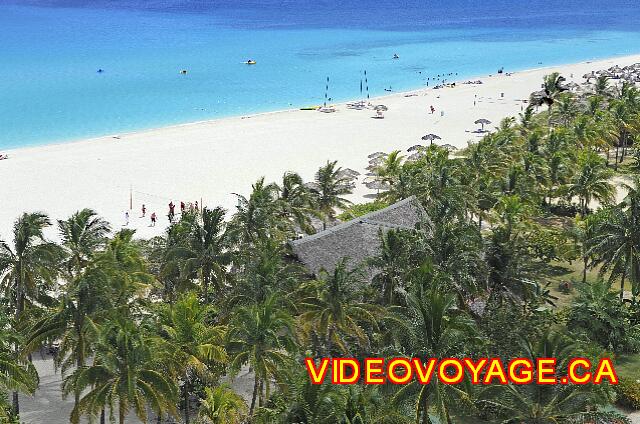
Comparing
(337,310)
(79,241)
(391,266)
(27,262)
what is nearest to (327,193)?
(391,266)

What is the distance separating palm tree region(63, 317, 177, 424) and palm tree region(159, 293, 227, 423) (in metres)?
1.08

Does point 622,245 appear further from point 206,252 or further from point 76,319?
point 76,319

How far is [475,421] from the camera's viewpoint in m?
22.8

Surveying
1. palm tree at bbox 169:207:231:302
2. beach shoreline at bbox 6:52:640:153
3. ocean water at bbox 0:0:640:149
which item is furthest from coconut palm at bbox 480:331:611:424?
ocean water at bbox 0:0:640:149

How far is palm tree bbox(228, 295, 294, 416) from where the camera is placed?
62.8ft

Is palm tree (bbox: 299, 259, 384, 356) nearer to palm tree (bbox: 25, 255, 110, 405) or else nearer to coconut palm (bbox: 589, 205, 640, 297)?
palm tree (bbox: 25, 255, 110, 405)

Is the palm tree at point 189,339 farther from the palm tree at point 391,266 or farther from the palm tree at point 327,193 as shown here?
the palm tree at point 327,193

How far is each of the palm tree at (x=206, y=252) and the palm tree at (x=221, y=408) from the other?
5.84 meters

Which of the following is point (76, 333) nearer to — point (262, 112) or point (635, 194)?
point (635, 194)

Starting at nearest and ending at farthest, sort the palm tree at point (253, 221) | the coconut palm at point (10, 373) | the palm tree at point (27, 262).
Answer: the coconut palm at point (10, 373)
the palm tree at point (27, 262)
the palm tree at point (253, 221)

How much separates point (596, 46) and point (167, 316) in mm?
123295

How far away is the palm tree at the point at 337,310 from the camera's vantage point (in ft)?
69.3

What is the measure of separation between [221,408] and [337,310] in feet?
15.0

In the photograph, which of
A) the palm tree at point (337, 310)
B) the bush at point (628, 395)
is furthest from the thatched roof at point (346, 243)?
the bush at point (628, 395)
